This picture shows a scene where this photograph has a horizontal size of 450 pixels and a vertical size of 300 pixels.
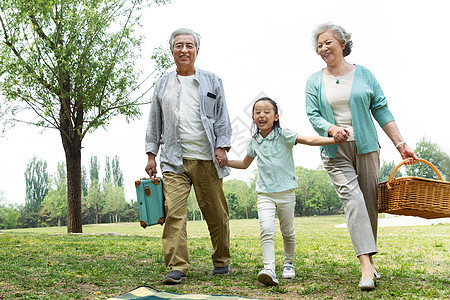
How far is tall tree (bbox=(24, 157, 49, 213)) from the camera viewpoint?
152ft

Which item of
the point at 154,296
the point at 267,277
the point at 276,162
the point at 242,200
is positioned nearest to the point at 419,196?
the point at 276,162

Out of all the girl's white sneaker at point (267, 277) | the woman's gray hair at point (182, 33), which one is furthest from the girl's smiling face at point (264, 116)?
the girl's white sneaker at point (267, 277)

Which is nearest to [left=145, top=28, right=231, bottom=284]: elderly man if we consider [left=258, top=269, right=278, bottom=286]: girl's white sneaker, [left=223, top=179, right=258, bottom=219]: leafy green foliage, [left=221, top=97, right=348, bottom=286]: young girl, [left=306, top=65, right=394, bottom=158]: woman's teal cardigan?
[left=221, top=97, right=348, bottom=286]: young girl

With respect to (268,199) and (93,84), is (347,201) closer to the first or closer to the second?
(268,199)

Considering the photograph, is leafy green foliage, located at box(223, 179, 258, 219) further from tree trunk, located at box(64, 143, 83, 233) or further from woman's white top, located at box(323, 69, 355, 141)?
woman's white top, located at box(323, 69, 355, 141)

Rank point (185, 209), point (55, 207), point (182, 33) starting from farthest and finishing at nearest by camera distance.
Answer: point (55, 207) < point (182, 33) < point (185, 209)

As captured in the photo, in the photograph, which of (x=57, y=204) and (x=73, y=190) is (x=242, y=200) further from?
(x=73, y=190)

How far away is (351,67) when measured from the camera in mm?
3729

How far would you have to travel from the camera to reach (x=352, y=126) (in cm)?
353

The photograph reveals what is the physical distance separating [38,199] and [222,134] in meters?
47.7

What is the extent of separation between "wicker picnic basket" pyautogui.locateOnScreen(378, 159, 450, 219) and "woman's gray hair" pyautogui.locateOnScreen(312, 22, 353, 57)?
1143 millimetres

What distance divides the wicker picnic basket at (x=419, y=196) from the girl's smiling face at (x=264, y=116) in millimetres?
1149

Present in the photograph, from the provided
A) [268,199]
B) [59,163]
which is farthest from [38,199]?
[268,199]

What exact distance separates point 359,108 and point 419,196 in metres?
0.85
